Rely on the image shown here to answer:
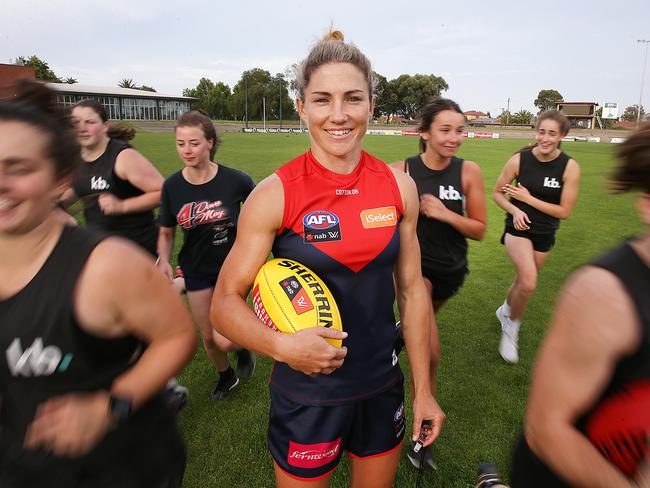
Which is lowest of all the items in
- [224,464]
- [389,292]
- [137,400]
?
[224,464]

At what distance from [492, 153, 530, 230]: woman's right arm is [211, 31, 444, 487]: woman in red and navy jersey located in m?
3.52

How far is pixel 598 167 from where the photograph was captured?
23.0 meters

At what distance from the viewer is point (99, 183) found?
4457 millimetres

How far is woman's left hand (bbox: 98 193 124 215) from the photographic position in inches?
169

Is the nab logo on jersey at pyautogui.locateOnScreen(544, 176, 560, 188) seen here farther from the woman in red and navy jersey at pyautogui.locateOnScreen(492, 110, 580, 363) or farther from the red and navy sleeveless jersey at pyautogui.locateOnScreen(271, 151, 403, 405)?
the red and navy sleeveless jersey at pyautogui.locateOnScreen(271, 151, 403, 405)

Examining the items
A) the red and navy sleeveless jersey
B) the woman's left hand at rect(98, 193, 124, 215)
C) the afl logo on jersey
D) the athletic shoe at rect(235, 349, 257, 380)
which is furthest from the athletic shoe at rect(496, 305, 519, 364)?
the woman's left hand at rect(98, 193, 124, 215)

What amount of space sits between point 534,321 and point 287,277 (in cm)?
513

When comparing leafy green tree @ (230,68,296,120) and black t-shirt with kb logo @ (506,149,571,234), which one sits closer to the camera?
black t-shirt with kb logo @ (506,149,571,234)

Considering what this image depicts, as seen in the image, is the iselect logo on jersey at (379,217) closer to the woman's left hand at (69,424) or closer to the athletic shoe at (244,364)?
the woman's left hand at (69,424)

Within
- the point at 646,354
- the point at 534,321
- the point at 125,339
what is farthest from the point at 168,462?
the point at 534,321

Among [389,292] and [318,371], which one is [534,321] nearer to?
[389,292]

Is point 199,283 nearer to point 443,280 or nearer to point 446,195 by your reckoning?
point 443,280

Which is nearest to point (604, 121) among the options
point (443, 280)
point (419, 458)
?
point (443, 280)

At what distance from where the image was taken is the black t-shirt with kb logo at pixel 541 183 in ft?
18.3
